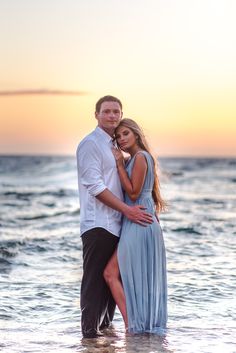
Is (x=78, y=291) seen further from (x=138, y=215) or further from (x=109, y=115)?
(x=109, y=115)

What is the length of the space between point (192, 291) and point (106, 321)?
2583mm

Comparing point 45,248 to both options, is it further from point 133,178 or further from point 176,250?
point 133,178

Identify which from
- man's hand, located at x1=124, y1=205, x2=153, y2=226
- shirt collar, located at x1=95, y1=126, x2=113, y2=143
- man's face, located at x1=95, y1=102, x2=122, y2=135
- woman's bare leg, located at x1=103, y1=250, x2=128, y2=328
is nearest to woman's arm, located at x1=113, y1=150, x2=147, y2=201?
man's hand, located at x1=124, y1=205, x2=153, y2=226

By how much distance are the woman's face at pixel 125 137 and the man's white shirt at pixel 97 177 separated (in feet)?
0.30

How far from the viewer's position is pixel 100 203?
22.7 ft

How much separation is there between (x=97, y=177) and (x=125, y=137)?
0.47 metres

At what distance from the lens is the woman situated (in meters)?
6.90

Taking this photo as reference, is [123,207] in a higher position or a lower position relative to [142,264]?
higher

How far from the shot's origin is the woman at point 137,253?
22.6ft

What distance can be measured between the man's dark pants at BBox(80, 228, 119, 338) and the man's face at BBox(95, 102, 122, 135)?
96 cm

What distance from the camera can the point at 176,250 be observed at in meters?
14.2

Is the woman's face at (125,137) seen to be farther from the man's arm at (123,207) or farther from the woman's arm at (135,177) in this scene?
the man's arm at (123,207)

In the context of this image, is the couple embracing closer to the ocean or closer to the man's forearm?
the man's forearm

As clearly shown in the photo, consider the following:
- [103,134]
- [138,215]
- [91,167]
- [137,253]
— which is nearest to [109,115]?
[103,134]
